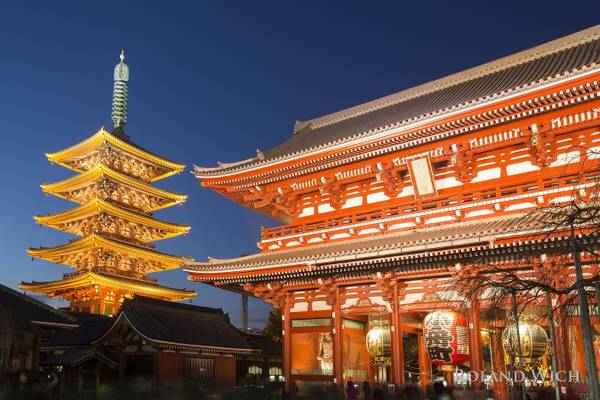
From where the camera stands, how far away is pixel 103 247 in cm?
5056

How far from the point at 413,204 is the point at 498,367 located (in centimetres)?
625

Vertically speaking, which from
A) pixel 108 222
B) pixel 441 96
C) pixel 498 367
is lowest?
pixel 498 367

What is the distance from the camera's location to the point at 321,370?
21.9 metres

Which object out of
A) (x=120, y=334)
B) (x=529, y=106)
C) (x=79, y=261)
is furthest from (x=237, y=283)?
(x=79, y=261)

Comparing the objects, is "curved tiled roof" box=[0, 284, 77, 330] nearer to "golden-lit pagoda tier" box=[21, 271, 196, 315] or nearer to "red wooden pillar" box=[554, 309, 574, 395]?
"red wooden pillar" box=[554, 309, 574, 395]

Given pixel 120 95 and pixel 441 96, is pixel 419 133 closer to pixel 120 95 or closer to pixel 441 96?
pixel 441 96

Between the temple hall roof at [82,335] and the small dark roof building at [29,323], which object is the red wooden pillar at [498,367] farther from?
the temple hall roof at [82,335]

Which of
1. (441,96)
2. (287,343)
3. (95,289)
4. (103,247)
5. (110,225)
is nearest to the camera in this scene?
(287,343)

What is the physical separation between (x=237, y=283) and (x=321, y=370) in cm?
475

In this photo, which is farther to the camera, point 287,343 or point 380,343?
point 287,343

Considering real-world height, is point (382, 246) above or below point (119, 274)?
below

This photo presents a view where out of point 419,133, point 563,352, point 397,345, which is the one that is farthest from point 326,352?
point 563,352

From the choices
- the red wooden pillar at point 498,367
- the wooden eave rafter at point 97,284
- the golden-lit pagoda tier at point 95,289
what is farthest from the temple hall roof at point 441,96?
the golden-lit pagoda tier at point 95,289

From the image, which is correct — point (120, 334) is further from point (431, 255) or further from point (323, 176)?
point (431, 255)
